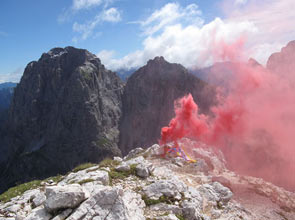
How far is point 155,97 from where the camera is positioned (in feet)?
521

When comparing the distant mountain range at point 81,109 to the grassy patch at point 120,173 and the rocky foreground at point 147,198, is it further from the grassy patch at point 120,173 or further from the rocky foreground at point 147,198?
the grassy patch at point 120,173

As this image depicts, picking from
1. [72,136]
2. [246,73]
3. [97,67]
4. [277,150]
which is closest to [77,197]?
[246,73]

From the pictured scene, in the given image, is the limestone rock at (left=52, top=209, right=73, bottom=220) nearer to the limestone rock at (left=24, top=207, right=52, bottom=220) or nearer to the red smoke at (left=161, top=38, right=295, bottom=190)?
the limestone rock at (left=24, top=207, right=52, bottom=220)

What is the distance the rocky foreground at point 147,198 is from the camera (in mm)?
10703

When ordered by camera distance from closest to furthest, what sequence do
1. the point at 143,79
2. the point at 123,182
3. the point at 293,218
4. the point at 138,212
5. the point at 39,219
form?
the point at 39,219 → the point at 138,212 → the point at 123,182 → the point at 293,218 → the point at 143,79

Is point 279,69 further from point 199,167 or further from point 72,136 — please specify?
point 72,136

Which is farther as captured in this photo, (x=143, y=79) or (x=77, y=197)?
(x=143, y=79)

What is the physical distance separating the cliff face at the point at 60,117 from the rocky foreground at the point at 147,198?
124m

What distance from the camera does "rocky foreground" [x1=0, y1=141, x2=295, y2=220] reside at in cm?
1070

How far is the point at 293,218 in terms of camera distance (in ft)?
66.6

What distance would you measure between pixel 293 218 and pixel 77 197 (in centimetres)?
2106

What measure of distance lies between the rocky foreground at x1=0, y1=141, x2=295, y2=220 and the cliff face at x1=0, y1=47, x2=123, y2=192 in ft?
408

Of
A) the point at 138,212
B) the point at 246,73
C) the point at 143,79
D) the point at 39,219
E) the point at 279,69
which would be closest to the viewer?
the point at 39,219

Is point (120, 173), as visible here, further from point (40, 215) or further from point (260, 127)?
point (260, 127)
